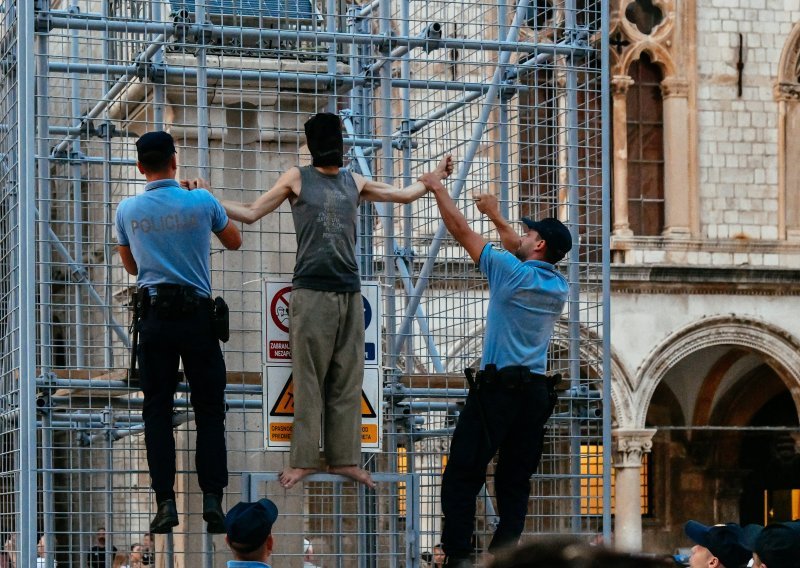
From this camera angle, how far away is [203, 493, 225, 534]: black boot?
6613 millimetres

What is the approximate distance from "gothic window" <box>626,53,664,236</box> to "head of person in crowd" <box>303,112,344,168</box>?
20509 mm

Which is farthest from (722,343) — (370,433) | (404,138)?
(370,433)

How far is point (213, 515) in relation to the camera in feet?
21.8

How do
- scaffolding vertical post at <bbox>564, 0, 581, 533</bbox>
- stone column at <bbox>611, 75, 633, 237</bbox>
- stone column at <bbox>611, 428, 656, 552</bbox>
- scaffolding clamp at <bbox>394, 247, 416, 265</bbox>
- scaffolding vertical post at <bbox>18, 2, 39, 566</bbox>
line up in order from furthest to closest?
1. stone column at <bbox>611, 75, 633, 237</bbox>
2. stone column at <bbox>611, 428, 656, 552</bbox>
3. scaffolding clamp at <bbox>394, 247, 416, 265</bbox>
4. scaffolding vertical post at <bbox>564, 0, 581, 533</bbox>
5. scaffolding vertical post at <bbox>18, 2, 39, 566</bbox>

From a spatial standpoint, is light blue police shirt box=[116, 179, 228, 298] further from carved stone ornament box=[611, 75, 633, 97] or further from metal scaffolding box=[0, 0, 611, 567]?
carved stone ornament box=[611, 75, 633, 97]

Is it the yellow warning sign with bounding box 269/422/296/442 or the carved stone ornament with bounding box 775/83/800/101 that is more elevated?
the carved stone ornament with bounding box 775/83/800/101

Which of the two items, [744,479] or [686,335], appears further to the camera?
[744,479]

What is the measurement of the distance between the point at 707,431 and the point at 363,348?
2324cm

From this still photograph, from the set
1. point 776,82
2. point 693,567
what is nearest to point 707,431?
point 776,82

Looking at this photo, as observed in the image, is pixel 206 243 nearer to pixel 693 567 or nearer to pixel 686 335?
pixel 693 567

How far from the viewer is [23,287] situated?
693cm

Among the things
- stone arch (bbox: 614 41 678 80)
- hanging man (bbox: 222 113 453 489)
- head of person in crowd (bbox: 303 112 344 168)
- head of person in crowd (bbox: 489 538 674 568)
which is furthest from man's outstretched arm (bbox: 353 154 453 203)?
stone arch (bbox: 614 41 678 80)

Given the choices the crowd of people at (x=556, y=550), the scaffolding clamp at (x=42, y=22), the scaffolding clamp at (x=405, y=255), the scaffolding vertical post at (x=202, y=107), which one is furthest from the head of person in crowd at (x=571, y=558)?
the scaffolding clamp at (x=405, y=255)

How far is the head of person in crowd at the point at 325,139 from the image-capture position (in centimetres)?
690
